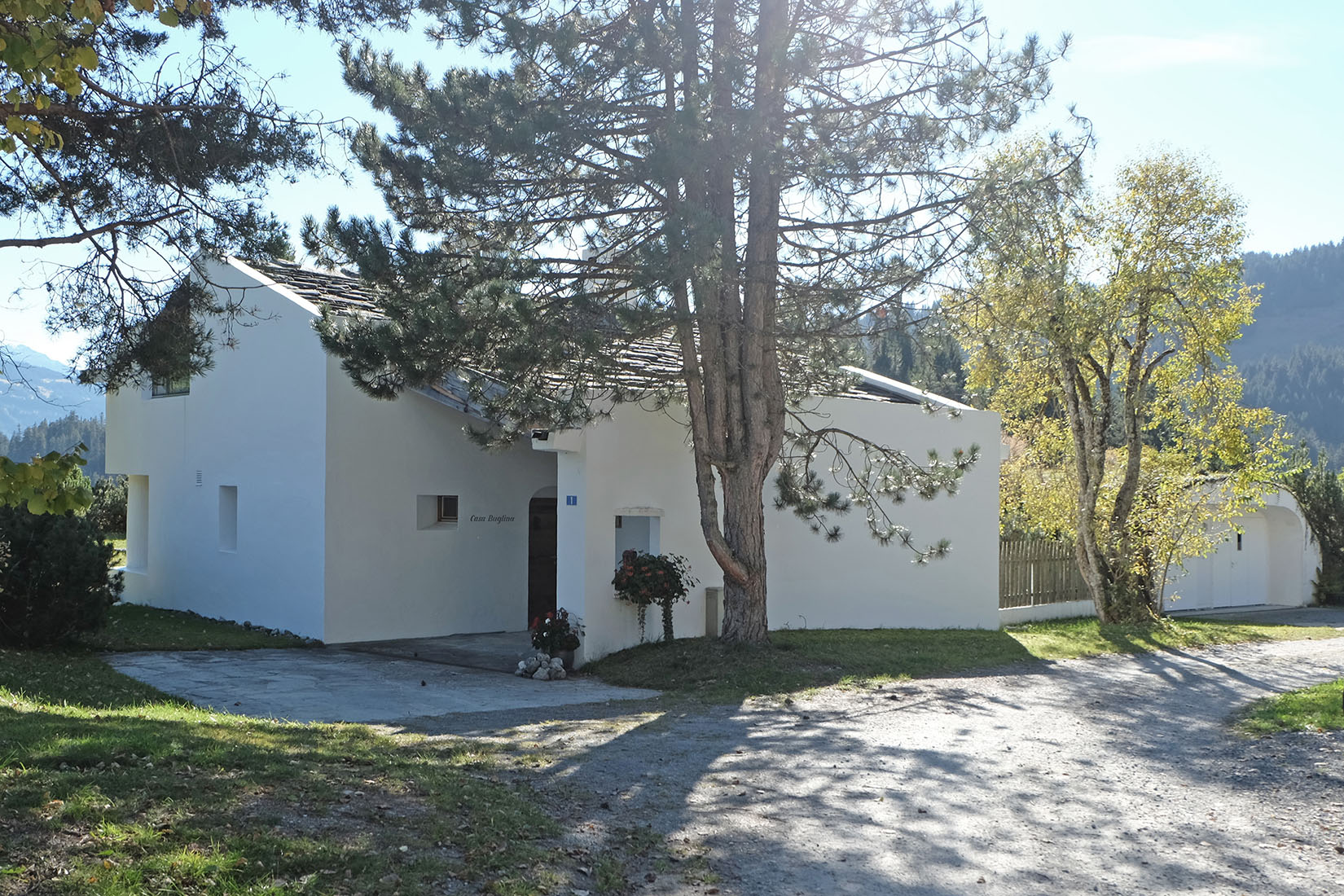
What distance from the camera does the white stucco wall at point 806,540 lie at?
1292cm

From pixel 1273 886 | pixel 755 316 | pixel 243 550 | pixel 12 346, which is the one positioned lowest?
pixel 1273 886

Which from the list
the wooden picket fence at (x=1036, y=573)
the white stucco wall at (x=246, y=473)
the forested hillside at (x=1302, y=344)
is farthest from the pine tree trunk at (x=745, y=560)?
the forested hillside at (x=1302, y=344)

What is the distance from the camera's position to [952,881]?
518 cm

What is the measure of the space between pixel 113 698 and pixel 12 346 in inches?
126

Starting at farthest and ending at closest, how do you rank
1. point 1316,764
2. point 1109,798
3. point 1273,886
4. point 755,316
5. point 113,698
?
point 755,316 < point 113,698 < point 1316,764 < point 1109,798 < point 1273,886

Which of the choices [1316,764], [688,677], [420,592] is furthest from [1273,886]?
Result: [420,592]

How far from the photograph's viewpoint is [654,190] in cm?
1132

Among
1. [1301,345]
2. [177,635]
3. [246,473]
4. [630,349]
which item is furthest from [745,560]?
[1301,345]

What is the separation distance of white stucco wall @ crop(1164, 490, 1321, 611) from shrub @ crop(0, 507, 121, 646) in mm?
23652

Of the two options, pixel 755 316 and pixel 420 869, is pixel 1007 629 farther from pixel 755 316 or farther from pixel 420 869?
pixel 420 869

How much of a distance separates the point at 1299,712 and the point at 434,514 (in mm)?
11071

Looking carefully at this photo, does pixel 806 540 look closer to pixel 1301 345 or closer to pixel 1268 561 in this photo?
pixel 1268 561

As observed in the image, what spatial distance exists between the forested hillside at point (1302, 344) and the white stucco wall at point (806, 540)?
103 metres

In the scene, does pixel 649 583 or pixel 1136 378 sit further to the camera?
pixel 1136 378
